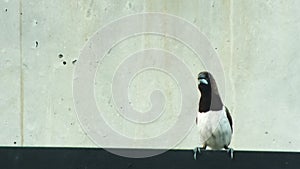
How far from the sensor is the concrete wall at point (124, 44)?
2.14 metres

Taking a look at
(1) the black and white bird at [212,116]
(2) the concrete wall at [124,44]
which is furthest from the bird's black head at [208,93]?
(2) the concrete wall at [124,44]

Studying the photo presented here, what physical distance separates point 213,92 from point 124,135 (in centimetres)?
36

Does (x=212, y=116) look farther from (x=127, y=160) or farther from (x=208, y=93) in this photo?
(x=127, y=160)

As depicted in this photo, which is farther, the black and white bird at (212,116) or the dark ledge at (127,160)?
the black and white bird at (212,116)

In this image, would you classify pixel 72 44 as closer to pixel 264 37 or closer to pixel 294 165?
pixel 264 37

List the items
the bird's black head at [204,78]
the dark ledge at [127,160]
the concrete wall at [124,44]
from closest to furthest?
the dark ledge at [127,160] → the bird's black head at [204,78] → the concrete wall at [124,44]

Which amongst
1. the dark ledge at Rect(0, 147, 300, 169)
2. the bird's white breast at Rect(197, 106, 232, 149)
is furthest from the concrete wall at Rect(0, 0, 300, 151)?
the dark ledge at Rect(0, 147, 300, 169)

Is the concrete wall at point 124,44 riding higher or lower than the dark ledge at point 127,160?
higher

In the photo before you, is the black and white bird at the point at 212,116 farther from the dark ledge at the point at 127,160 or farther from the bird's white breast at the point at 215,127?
the dark ledge at the point at 127,160

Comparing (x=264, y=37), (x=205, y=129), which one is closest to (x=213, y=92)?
(x=205, y=129)

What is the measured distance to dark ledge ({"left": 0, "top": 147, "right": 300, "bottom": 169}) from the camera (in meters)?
1.19

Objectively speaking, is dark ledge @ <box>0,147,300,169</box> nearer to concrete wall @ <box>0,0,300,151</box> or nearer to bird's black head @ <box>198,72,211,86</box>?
bird's black head @ <box>198,72,211,86</box>

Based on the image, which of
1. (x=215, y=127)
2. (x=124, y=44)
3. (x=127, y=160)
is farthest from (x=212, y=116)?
(x=127, y=160)

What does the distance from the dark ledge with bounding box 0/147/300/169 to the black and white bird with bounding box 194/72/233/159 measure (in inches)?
30.9
